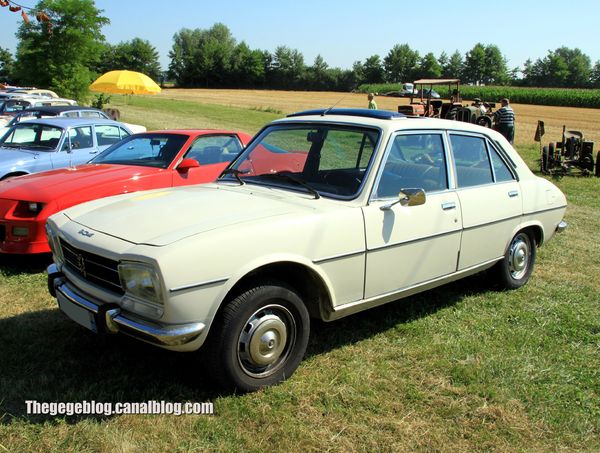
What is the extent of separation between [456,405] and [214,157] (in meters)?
4.70

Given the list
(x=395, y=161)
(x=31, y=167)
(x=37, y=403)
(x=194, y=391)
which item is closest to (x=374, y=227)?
(x=395, y=161)

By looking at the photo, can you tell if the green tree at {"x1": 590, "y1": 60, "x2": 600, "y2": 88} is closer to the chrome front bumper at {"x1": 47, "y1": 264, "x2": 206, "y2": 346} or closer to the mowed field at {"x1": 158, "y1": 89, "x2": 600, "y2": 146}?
the mowed field at {"x1": 158, "y1": 89, "x2": 600, "y2": 146}

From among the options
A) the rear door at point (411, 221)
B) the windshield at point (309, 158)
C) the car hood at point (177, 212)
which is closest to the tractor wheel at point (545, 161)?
the rear door at point (411, 221)

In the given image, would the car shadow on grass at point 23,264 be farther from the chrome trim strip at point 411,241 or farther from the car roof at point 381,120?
the chrome trim strip at point 411,241

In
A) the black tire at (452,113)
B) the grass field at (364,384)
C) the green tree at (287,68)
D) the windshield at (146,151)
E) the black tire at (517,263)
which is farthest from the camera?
the green tree at (287,68)

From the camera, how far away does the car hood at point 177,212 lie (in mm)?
3053

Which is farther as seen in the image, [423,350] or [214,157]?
[214,157]

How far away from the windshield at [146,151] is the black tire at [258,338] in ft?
12.0

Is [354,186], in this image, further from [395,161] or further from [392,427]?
[392,427]

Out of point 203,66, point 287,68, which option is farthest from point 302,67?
point 203,66

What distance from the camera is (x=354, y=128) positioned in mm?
4035

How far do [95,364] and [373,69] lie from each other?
111m

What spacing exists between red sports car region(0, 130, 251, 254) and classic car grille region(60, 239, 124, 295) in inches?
84.9

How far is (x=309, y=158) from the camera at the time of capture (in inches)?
169
